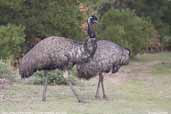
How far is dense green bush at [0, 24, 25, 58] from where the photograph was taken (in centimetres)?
1934

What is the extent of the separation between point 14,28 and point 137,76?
484 centimetres

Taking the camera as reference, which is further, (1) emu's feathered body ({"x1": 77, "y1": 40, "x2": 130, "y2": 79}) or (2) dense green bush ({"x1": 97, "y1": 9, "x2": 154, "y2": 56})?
(2) dense green bush ({"x1": 97, "y1": 9, "x2": 154, "y2": 56})

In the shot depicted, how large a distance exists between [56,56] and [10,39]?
777 centimetres

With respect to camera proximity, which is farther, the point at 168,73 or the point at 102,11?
the point at 102,11

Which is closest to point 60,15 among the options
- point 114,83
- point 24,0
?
point 24,0

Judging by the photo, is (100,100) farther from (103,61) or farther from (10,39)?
(10,39)

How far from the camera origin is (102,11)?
29719 millimetres

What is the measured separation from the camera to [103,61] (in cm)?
1309

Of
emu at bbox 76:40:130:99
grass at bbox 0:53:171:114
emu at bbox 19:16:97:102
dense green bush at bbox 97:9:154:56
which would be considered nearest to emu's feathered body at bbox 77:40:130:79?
emu at bbox 76:40:130:99

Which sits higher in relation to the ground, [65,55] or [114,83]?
[65,55]

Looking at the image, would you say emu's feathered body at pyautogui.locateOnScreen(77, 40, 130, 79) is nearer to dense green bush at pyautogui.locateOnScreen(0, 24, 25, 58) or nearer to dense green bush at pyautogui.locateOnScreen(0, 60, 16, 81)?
dense green bush at pyautogui.locateOnScreen(0, 60, 16, 81)

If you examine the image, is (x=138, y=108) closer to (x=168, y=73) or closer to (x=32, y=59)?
(x=32, y=59)

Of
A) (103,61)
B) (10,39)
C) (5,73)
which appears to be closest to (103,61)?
(103,61)

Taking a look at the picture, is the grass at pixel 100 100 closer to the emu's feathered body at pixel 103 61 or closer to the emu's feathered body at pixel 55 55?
the emu's feathered body at pixel 103 61
